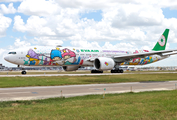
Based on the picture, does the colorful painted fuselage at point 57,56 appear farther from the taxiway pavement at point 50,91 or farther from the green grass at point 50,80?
the taxiway pavement at point 50,91

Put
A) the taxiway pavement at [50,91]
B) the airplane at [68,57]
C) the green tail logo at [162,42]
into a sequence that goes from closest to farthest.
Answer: the taxiway pavement at [50,91] < the airplane at [68,57] < the green tail logo at [162,42]

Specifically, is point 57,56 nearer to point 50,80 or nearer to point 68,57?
point 68,57

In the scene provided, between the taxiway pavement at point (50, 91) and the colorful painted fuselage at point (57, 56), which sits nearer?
the taxiway pavement at point (50, 91)

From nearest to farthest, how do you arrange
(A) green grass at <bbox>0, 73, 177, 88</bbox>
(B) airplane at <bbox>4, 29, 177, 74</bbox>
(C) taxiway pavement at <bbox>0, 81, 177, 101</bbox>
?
(C) taxiway pavement at <bbox>0, 81, 177, 101</bbox>
(A) green grass at <bbox>0, 73, 177, 88</bbox>
(B) airplane at <bbox>4, 29, 177, 74</bbox>

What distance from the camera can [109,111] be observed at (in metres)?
10.5

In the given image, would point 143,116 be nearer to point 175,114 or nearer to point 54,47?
point 175,114

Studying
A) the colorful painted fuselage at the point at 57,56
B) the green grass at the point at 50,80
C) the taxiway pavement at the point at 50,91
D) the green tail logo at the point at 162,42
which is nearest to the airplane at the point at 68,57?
the colorful painted fuselage at the point at 57,56

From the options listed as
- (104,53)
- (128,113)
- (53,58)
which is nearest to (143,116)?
(128,113)

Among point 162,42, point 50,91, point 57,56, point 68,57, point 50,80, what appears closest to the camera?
point 50,91

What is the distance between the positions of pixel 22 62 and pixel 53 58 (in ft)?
18.8

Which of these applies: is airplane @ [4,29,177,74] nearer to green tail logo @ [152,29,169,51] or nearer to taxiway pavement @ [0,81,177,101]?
green tail logo @ [152,29,169,51]

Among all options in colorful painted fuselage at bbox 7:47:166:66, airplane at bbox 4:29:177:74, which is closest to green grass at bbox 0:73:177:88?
airplane at bbox 4:29:177:74

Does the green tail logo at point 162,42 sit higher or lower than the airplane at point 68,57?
higher

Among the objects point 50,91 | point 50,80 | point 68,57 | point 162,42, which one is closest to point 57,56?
point 68,57
